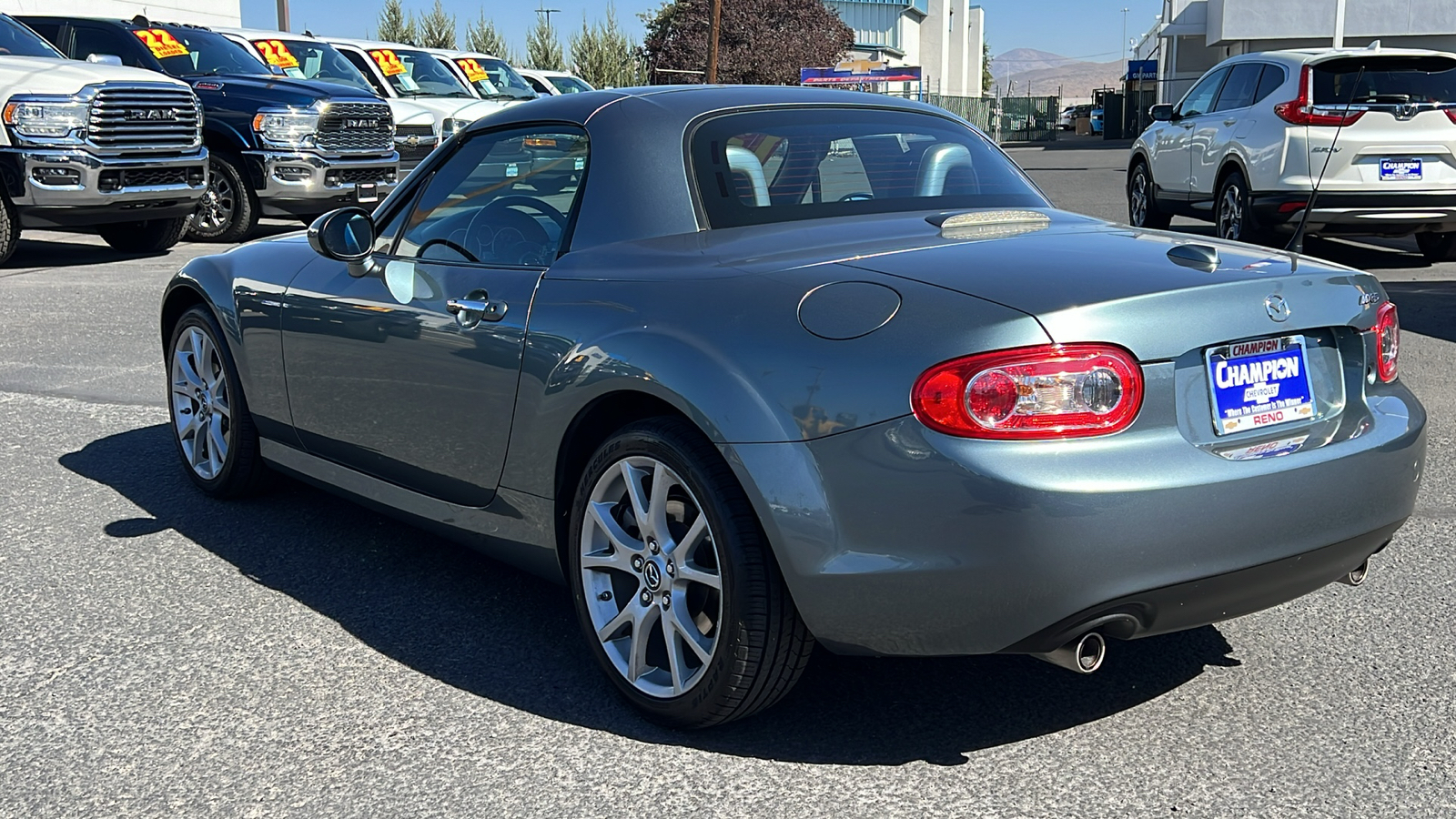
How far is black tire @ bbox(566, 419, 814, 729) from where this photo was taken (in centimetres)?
312

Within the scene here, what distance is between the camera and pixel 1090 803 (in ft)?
9.82

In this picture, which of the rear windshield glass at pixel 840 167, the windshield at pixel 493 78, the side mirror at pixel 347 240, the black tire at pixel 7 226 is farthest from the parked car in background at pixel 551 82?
the rear windshield glass at pixel 840 167

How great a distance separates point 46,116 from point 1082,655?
11.8m

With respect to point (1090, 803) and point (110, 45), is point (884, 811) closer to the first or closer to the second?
point (1090, 803)

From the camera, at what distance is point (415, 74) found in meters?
20.8

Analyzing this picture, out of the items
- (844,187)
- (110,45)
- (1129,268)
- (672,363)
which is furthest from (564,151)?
(110,45)

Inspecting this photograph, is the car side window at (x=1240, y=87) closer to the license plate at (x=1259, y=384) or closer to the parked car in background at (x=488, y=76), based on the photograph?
the license plate at (x=1259, y=384)

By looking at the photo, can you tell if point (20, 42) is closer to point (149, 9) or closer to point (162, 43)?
point (162, 43)

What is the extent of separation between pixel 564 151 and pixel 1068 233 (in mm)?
1361

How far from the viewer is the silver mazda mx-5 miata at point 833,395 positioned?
2.87 m

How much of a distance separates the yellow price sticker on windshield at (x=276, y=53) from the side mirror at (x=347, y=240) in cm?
1503

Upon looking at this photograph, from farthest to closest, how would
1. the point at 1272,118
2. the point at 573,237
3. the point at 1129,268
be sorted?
the point at 1272,118
the point at 573,237
the point at 1129,268

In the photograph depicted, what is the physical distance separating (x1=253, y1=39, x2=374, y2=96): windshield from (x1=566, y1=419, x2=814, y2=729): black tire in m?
16.4

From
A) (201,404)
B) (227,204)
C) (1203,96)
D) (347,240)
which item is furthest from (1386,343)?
(227,204)
